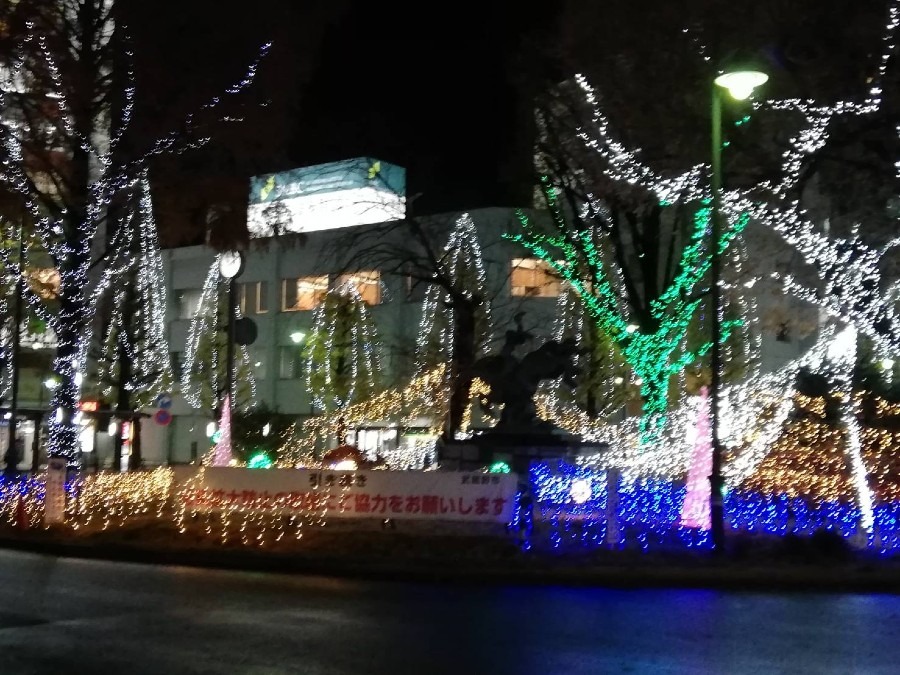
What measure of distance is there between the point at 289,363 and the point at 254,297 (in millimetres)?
3772

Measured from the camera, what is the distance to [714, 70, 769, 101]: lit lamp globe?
508 inches

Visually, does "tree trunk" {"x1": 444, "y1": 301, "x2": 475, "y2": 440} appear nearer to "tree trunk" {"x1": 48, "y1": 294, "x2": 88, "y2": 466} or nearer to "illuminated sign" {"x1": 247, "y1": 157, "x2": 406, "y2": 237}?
"illuminated sign" {"x1": 247, "y1": 157, "x2": 406, "y2": 237}

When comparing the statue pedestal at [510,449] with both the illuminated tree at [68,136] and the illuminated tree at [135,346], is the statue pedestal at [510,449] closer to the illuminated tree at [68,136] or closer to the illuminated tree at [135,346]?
the illuminated tree at [68,136]

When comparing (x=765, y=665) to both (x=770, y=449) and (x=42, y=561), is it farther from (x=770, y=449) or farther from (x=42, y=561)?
(x=770, y=449)

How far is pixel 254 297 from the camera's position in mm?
47531

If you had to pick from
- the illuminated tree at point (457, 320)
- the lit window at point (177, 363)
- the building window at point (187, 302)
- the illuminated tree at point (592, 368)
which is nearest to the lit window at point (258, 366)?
the lit window at point (177, 363)

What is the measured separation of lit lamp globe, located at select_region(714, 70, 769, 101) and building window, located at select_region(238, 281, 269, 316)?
3564cm

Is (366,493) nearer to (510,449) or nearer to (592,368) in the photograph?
(510,449)

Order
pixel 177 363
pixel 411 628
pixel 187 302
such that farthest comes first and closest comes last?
1. pixel 187 302
2. pixel 177 363
3. pixel 411 628

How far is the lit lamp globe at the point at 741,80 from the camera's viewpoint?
12.9m

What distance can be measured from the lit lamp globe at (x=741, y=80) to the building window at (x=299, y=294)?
1280 inches

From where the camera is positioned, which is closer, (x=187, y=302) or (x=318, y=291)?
(x=318, y=291)

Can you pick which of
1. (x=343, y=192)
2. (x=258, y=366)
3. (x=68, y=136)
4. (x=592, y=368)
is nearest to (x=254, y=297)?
(x=258, y=366)

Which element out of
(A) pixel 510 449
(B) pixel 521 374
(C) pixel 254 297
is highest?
(C) pixel 254 297
